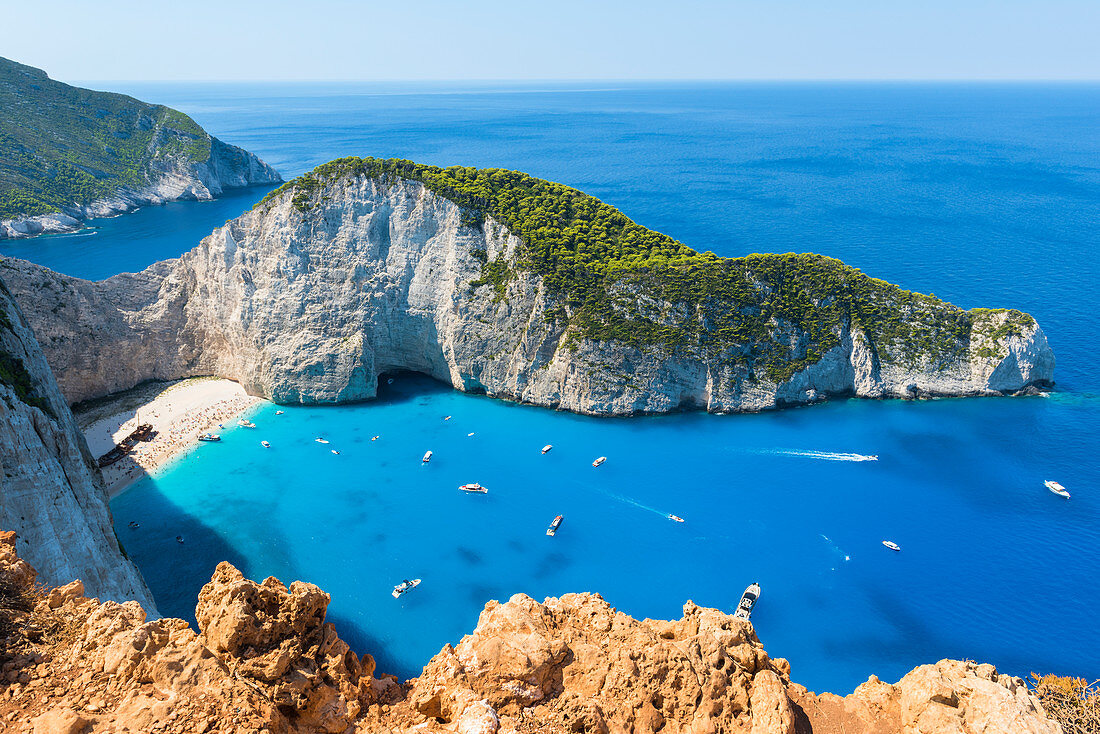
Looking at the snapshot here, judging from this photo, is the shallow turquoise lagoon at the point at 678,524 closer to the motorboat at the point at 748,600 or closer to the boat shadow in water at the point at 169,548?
the boat shadow in water at the point at 169,548

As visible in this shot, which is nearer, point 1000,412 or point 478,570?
point 478,570

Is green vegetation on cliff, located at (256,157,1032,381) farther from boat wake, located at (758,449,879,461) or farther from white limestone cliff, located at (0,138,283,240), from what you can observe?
white limestone cliff, located at (0,138,283,240)

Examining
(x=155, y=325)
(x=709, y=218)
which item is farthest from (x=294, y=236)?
Result: (x=709, y=218)

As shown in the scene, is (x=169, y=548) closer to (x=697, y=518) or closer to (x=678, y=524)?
(x=678, y=524)

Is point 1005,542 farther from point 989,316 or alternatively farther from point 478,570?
→ point 478,570

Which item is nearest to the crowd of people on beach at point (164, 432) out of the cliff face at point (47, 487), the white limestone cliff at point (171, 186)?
the cliff face at point (47, 487)

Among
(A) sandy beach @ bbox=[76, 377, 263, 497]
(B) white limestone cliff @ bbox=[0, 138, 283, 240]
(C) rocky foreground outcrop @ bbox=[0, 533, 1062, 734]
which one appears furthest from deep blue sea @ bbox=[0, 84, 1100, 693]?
(B) white limestone cliff @ bbox=[0, 138, 283, 240]
